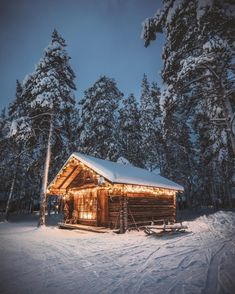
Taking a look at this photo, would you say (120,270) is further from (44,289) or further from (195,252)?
(195,252)

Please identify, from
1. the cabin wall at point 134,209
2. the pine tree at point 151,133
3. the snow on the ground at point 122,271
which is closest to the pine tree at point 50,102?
the cabin wall at point 134,209

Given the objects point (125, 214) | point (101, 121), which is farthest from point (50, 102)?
point (125, 214)

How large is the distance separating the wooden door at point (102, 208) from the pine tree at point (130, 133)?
1326 cm

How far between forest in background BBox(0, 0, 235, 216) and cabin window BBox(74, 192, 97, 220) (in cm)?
569

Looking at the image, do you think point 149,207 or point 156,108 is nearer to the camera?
point 149,207

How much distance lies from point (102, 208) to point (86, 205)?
101 inches

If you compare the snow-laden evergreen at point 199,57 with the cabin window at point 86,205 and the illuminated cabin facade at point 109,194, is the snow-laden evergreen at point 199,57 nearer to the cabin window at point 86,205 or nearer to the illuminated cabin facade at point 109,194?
the illuminated cabin facade at point 109,194

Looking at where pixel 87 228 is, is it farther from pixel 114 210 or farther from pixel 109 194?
pixel 109 194

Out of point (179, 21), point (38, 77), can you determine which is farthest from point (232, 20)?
point (38, 77)

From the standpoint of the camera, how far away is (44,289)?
412cm

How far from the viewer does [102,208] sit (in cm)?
1545

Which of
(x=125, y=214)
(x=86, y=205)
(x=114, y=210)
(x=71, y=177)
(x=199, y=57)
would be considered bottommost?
(x=125, y=214)

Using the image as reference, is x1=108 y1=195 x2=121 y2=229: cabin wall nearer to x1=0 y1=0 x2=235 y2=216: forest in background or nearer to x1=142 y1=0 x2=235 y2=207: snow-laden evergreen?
x1=0 y1=0 x2=235 y2=216: forest in background

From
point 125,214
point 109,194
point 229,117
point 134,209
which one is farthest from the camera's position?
point 134,209
